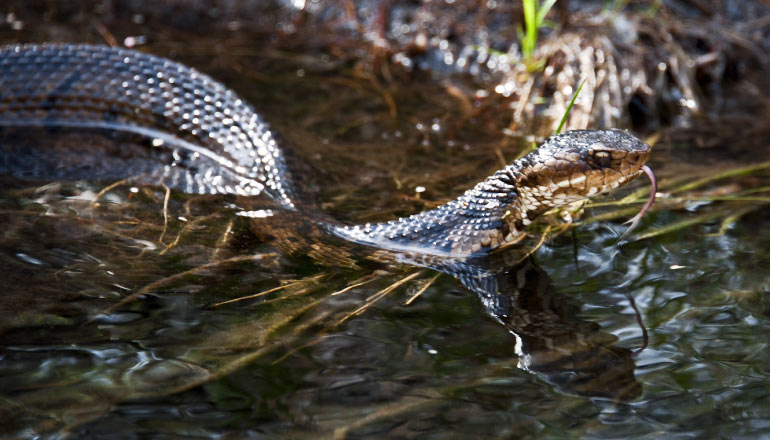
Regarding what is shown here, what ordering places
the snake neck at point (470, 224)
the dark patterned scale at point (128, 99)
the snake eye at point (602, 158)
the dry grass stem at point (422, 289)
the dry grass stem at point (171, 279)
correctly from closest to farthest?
the dry grass stem at point (171, 279), the dry grass stem at point (422, 289), the snake eye at point (602, 158), the snake neck at point (470, 224), the dark patterned scale at point (128, 99)

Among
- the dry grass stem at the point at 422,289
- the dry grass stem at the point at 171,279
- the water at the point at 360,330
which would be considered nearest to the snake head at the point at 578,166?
the water at the point at 360,330

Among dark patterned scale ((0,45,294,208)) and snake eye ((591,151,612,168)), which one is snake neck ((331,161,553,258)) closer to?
snake eye ((591,151,612,168))

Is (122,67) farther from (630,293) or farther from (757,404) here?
(757,404)

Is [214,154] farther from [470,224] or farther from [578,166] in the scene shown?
[578,166]

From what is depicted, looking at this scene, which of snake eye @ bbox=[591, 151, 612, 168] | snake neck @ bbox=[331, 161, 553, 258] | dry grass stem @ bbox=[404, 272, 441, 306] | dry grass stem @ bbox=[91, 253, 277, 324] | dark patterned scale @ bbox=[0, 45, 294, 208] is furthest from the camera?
dark patterned scale @ bbox=[0, 45, 294, 208]

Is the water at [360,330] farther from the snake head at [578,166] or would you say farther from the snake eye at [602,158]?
the snake eye at [602,158]

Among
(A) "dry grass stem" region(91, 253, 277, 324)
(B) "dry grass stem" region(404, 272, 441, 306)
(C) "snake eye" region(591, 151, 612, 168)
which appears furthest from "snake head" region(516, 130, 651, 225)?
(A) "dry grass stem" region(91, 253, 277, 324)

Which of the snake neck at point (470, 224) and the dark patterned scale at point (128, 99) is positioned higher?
the dark patterned scale at point (128, 99)

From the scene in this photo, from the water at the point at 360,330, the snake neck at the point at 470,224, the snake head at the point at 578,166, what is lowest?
the water at the point at 360,330
